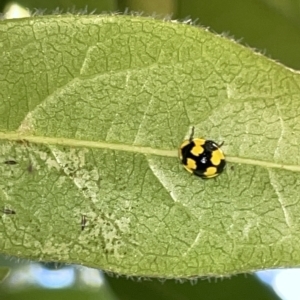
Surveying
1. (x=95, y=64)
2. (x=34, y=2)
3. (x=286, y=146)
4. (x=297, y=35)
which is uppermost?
(x=34, y=2)

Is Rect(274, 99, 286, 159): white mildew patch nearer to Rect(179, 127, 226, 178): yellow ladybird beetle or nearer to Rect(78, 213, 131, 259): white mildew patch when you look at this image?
Rect(179, 127, 226, 178): yellow ladybird beetle

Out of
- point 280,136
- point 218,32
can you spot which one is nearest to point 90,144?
point 280,136

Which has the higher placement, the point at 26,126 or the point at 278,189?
the point at 26,126

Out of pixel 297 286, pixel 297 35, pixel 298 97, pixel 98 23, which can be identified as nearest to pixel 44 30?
pixel 98 23

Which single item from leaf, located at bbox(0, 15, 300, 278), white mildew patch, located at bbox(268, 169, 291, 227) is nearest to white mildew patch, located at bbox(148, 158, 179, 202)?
leaf, located at bbox(0, 15, 300, 278)

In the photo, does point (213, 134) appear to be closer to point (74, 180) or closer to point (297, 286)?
point (74, 180)

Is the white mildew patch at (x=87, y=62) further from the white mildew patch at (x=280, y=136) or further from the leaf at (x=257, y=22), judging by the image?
the leaf at (x=257, y=22)

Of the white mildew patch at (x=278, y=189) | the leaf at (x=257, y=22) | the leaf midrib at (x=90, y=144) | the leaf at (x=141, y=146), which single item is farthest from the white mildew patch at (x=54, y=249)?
the leaf at (x=257, y=22)

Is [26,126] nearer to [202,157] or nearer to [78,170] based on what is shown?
[78,170]
